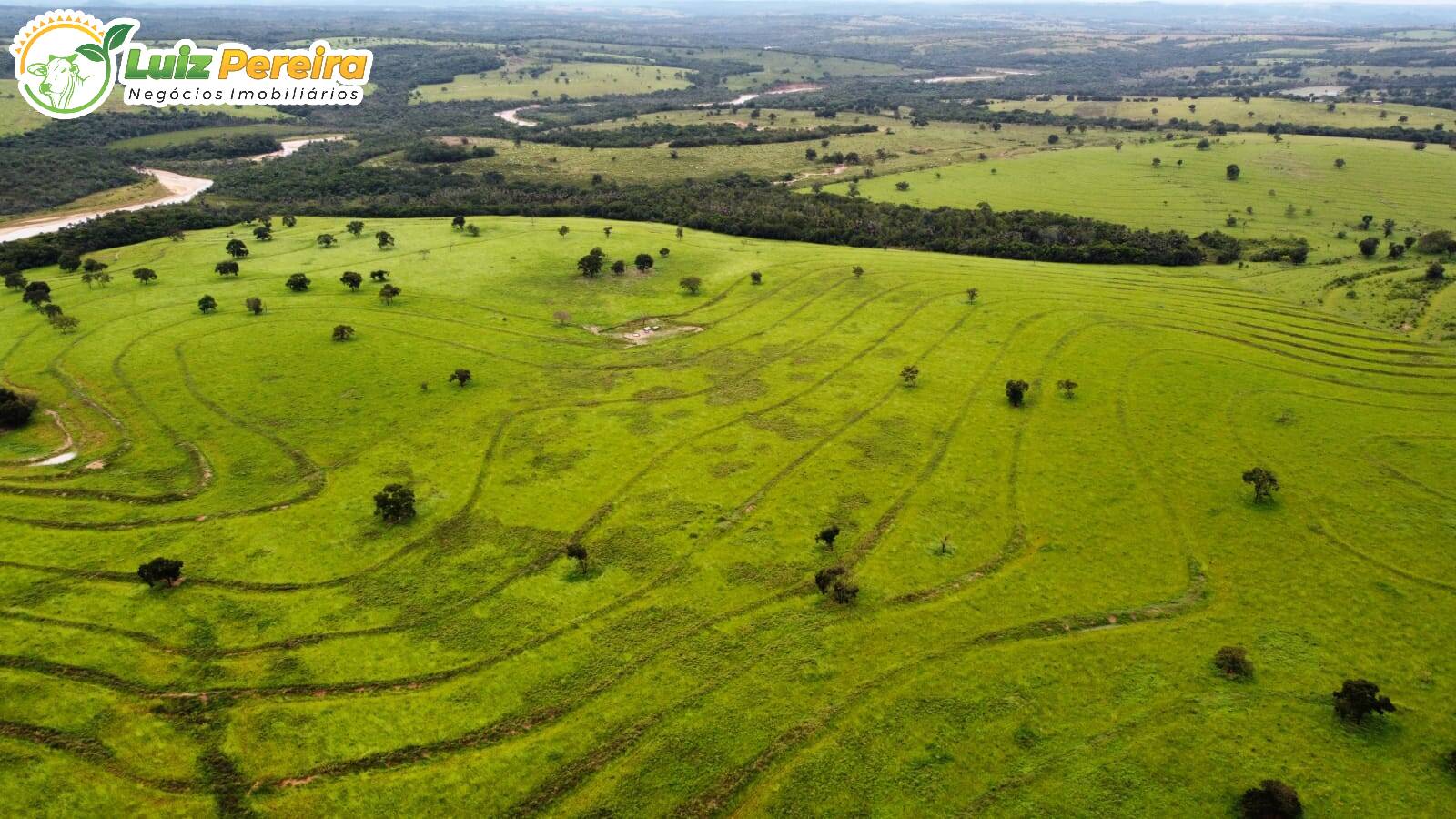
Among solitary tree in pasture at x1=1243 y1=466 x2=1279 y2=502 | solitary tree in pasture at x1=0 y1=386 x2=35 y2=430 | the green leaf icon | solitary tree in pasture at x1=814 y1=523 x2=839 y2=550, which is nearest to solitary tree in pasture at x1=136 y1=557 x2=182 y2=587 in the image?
solitary tree in pasture at x1=0 y1=386 x2=35 y2=430

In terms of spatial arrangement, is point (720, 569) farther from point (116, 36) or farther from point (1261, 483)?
point (116, 36)

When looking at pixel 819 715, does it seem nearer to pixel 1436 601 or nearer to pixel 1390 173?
pixel 1436 601

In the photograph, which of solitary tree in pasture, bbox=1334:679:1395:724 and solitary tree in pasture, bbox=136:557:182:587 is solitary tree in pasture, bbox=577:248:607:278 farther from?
solitary tree in pasture, bbox=1334:679:1395:724

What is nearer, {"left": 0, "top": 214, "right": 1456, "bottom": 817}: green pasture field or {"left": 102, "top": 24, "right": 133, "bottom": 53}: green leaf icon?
{"left": 0, "top": 214, "right": 1456, "bottom": 817}: green pasture field

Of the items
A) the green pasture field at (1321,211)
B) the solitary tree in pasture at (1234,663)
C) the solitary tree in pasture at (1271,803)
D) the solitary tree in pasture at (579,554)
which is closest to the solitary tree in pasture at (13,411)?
the solitary tree in pasture at (579,554)

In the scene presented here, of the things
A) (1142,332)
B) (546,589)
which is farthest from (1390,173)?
(546,589)

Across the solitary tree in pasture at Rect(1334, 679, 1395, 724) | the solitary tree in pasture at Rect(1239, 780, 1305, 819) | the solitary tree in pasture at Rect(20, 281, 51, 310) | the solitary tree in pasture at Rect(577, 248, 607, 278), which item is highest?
the solitary tree in pasture at Rect(577, 248, 607, 278)

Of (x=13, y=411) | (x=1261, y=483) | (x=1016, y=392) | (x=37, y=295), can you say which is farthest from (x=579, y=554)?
(x=37, y=295)
